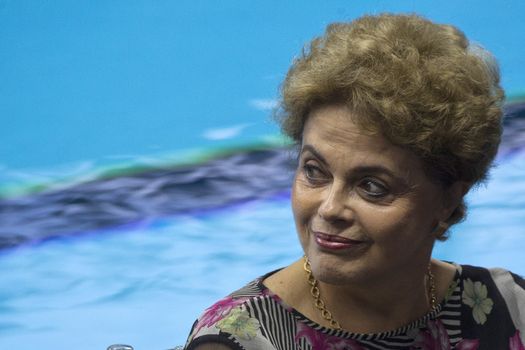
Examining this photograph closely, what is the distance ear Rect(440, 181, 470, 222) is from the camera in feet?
5.54

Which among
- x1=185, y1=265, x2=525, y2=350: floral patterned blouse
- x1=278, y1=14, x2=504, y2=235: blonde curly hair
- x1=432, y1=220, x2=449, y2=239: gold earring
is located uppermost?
x1=278, y1=14, x2=504, y2=235: blonde curly hair

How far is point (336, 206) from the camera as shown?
1.56m

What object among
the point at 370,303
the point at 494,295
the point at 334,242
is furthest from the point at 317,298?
the point at 494,295

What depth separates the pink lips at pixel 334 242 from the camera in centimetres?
157

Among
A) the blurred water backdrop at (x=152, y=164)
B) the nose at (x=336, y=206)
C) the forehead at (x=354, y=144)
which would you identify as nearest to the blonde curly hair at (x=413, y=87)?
the forehead at (x=354, y=144)

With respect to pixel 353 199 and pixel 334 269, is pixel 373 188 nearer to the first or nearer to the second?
pixel 353 199

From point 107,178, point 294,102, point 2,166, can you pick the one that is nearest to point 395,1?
point 107,178

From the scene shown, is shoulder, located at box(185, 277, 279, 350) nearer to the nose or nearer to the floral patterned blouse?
the floral patterned blouse

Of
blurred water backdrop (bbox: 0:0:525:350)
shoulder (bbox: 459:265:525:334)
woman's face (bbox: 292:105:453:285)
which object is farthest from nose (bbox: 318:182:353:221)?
blurred water backdrop (bbox: 0:0:525:350)

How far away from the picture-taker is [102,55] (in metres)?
3.22

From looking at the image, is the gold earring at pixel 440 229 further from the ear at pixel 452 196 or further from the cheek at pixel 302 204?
the cheek at pixel 302 204

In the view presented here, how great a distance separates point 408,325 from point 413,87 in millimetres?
499

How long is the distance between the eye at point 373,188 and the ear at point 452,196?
0.16 meters

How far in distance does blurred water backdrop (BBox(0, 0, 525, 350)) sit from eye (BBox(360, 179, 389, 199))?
1.40 metres
